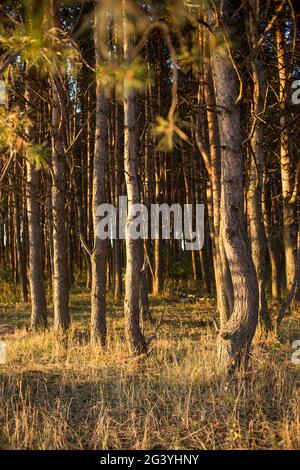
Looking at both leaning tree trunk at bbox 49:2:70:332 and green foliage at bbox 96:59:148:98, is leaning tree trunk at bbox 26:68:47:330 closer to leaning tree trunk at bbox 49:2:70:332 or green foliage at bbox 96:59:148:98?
leaning tree trunk at bbox 49:2:70:332

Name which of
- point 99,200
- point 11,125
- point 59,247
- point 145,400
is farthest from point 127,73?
point 59,247

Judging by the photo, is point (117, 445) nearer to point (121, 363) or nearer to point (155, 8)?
point (121, 363)

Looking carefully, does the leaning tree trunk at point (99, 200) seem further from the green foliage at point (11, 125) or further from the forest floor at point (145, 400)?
the green foliage at point (11, 125)

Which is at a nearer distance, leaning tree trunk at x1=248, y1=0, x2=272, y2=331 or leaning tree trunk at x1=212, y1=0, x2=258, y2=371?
leaning tree trunk at x1=212, y1=0, x2=258, y2=371

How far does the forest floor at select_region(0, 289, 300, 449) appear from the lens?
421 cm

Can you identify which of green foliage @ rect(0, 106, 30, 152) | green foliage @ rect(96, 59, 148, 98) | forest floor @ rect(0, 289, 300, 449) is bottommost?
forest floor @ rect(0, 289, 300, 449)

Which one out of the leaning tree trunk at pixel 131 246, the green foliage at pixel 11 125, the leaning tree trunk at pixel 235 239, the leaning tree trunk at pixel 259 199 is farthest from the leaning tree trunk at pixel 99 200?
the green foliage at pixel 11 125

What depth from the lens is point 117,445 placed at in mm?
4172

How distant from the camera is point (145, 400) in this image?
16.8 feet

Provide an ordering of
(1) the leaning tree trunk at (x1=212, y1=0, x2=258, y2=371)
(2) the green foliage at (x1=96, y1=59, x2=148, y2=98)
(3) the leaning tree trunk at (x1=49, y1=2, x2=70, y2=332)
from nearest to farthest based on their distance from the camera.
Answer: (2) the green foliage at (x1=96, y1=59, x2=148, y2=98) < (1) the leaning tree trunk at (x1=212, y1=0, x2=258, y2=371) < (3) the leaning tree trunk at (x1=49, y1=2, x2=70, y2=332)

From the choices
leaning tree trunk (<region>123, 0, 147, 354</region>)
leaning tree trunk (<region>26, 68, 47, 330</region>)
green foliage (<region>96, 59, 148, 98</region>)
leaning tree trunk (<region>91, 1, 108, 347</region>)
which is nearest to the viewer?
green foliage (<region>96, 59, 148, 98</region>)

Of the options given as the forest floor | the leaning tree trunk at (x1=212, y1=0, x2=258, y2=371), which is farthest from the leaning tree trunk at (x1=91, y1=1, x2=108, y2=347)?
the leaning tree trunk at (x1=212, y1=0, x2=258, y2=371)
